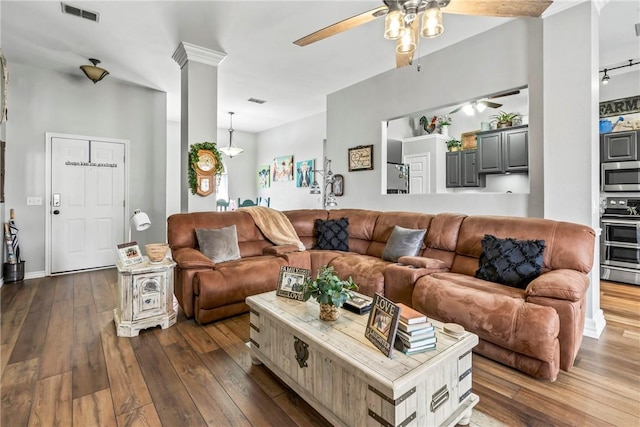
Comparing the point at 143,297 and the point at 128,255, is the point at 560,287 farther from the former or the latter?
the point at 128,255

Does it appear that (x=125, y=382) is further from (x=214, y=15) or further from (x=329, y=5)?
(x=329, y=5)

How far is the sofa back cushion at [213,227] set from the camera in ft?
11.0

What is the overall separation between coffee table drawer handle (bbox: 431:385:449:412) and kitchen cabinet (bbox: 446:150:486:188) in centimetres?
454

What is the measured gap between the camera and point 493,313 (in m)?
2.06

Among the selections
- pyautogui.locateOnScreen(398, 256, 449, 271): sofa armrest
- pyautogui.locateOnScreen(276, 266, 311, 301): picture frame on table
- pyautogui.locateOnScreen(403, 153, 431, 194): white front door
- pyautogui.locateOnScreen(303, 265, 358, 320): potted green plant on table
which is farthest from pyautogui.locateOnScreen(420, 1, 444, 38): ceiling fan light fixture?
pyautogui.locateOnScreen(403, 153, 431, 194): white front door

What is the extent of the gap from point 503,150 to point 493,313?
3431 millimetres

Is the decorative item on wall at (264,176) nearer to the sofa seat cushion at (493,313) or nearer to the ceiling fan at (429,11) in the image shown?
the sofa seat cushion at (493,313)

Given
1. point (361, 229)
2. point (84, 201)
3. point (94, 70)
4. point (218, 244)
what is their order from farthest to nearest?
point (84, 201) < point (94, 70) < point (361, 229) < point (218, 244)

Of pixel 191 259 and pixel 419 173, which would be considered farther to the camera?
pixel 419 173

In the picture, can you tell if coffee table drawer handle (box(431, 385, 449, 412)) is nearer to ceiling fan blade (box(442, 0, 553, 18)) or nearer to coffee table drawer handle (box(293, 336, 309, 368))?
coffee table drawer handle (box(293, 336, 309, 368))

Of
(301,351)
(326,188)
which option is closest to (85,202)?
(326,188)

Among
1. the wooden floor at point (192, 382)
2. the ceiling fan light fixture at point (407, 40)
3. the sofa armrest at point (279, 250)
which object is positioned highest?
the ceiling fan light fixture at point (407, 40)

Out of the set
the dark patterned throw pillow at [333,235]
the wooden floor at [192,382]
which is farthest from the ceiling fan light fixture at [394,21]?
the dark patterned throw pillow at [333,235]

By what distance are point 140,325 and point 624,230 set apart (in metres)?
5.67
